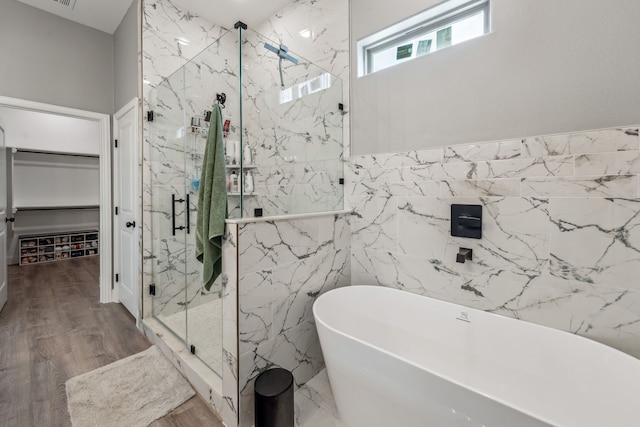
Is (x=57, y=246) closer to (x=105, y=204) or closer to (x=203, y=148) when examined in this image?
(x=105, y=204)

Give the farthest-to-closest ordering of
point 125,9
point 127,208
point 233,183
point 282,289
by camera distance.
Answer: point 127,208 → point 125,9 → point 233,183 → point 282,289

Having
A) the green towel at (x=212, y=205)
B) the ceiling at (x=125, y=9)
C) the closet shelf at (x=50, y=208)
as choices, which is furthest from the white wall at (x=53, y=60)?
the closet shelf at (x=50, y=208)

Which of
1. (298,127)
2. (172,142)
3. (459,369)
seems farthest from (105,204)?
(459,369)

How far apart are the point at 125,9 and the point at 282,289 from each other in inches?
127

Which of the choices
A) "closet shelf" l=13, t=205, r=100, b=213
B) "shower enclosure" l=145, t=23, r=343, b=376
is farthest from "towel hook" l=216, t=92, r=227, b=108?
"closet shelf" l=13, t=205, r=100, b=213

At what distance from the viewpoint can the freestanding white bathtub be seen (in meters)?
0.98

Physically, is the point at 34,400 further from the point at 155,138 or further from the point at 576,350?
the point at 576,350

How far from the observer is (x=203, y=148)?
2.01 metres

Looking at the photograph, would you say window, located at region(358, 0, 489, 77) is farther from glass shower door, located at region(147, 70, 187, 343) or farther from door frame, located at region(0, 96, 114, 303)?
door frame, located at region(0, 96, 114, 303)

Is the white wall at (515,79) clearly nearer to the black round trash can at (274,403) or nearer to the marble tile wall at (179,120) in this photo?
the marble tile wall at (179,120)

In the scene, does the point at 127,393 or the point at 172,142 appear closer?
the point at 127,393

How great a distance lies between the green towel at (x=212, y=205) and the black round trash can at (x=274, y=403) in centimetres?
63

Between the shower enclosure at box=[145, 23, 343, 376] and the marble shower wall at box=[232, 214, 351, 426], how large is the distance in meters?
0.34

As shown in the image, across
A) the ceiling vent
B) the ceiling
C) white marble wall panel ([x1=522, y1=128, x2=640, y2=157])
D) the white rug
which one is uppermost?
the ceiling
